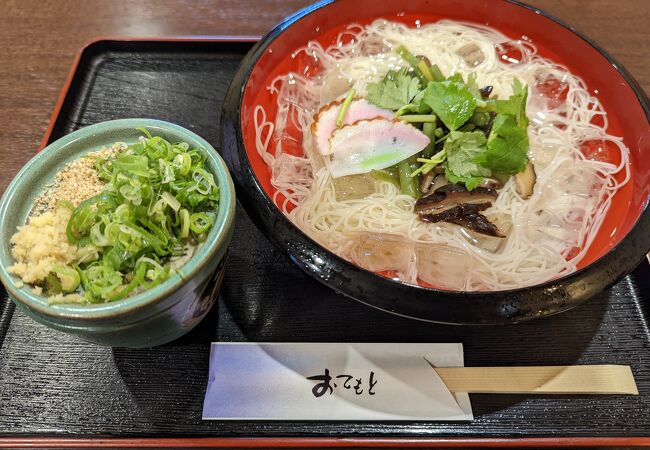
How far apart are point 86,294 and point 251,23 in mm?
2003

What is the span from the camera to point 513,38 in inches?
89.5

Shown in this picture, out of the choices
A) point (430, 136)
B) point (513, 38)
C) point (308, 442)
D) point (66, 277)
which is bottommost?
point (308, 442)

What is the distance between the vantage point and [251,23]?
105 inches

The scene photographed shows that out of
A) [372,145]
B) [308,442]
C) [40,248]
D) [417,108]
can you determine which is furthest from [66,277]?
[417,108]

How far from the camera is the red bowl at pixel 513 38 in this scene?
1.27 metres

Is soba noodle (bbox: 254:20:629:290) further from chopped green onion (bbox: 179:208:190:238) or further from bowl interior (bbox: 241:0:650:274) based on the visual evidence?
chopped green onion (bbox: 179:208:190:238)

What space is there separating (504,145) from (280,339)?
3.38 feet

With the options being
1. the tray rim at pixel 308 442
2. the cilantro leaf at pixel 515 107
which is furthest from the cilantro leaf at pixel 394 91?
the tray rim at pixel 308 442

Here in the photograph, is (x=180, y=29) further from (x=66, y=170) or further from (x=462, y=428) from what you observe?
(x=462, y=428)

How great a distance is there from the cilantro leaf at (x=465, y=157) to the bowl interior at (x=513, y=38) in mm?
466

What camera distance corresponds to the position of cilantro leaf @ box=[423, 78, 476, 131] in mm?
1693

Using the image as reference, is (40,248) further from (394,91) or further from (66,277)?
Answer: (394,91)

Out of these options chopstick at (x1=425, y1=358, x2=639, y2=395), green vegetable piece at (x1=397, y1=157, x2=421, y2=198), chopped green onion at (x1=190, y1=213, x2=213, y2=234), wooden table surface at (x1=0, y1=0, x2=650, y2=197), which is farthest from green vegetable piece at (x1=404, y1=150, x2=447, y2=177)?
wooden table surface at (x1=0, y1=0, x2=650, y2=197)

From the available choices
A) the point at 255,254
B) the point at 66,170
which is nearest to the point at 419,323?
the point at 255,254
